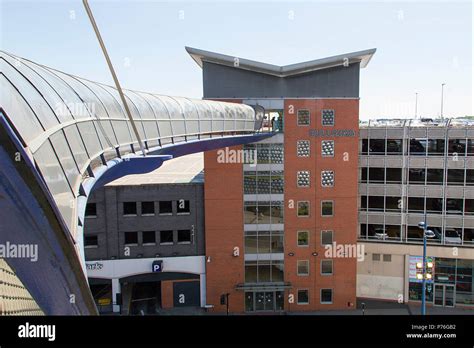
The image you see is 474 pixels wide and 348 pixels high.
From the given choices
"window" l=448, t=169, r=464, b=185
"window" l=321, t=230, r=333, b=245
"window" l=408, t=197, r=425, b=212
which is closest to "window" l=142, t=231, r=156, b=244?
"window" l=321, t=230, r=333, b=245

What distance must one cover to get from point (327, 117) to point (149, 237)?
9.48 meters

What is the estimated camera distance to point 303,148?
17.0 m

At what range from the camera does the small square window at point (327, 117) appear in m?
16.8

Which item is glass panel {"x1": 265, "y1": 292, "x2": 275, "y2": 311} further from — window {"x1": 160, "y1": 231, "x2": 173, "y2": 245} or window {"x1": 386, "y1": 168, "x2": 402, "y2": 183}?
window {"x1": 386, "y1": 168, "x2": 402, "y2": 183}

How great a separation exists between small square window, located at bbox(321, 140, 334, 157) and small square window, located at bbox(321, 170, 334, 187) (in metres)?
0.77

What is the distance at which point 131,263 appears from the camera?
1645 centimetres

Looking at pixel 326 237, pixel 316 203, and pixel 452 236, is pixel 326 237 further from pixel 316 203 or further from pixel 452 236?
pixel 452 236

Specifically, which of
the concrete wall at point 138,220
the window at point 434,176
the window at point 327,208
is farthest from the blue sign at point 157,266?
the window at point 434,176

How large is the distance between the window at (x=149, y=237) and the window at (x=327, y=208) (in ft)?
25.1

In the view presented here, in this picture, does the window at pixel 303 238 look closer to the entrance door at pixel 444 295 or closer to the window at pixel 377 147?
the window at pixel 377 147
